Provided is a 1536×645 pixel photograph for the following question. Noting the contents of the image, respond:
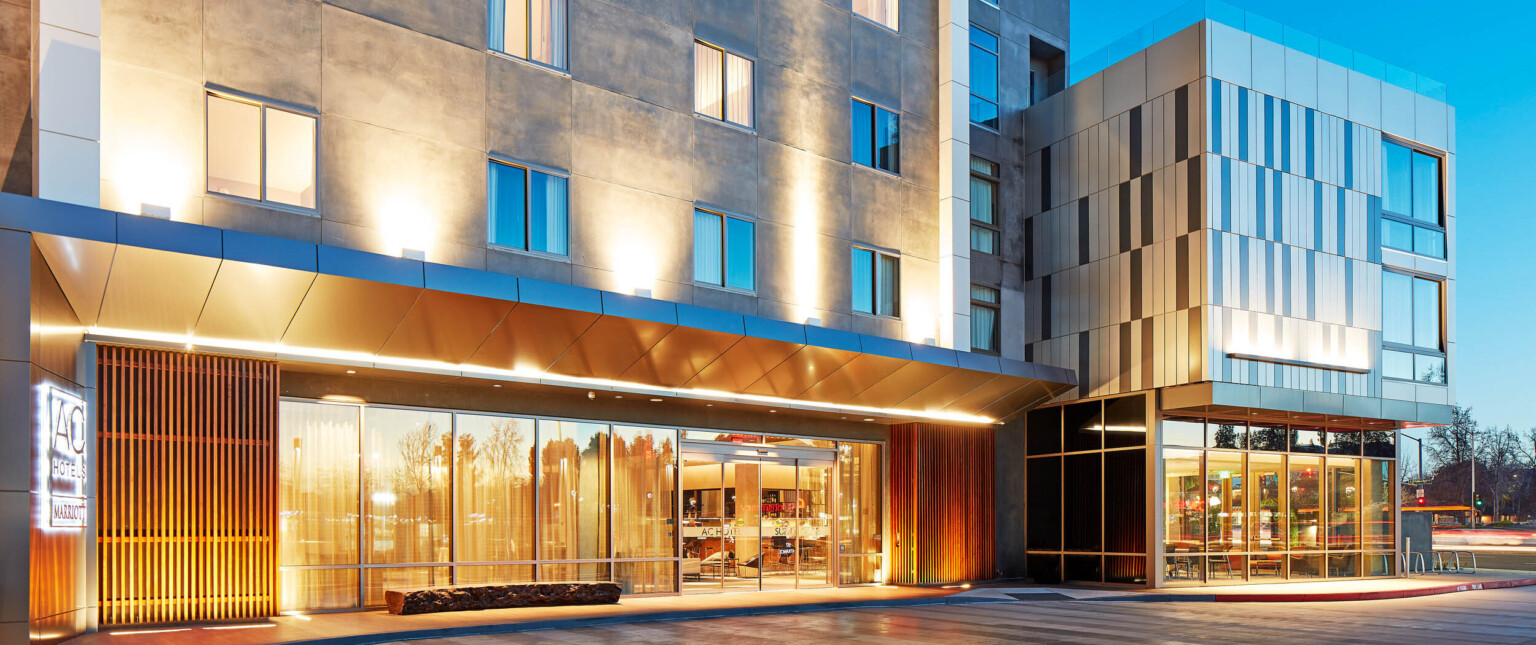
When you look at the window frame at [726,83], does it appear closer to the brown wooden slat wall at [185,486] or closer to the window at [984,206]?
the window at [984,206]

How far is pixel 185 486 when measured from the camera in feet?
48.2

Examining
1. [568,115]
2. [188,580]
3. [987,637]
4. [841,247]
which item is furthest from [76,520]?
[841,247]

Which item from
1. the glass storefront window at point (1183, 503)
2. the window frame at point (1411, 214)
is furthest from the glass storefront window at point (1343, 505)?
the window frame at point (1411, 214)

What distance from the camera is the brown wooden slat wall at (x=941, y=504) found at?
24.5 m

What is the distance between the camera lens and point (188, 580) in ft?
48.1

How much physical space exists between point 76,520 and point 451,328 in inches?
199

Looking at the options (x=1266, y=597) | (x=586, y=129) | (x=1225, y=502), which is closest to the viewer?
(x=586, y=129)

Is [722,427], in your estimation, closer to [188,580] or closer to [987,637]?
[987,637]

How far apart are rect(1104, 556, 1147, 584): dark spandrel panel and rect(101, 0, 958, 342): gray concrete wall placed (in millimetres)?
6878

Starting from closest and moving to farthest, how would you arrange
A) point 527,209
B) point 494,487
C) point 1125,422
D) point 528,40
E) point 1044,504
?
point 527,209 < point 528,40 < point 494,487 < point 1125,422 < point 1044,504

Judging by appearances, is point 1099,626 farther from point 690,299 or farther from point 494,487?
point 494,487

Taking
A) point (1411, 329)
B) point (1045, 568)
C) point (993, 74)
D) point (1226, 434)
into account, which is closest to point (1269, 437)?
point (1226, 434)

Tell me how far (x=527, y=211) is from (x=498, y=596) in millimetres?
5928

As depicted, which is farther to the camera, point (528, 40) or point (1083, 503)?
point (1083, 503)
